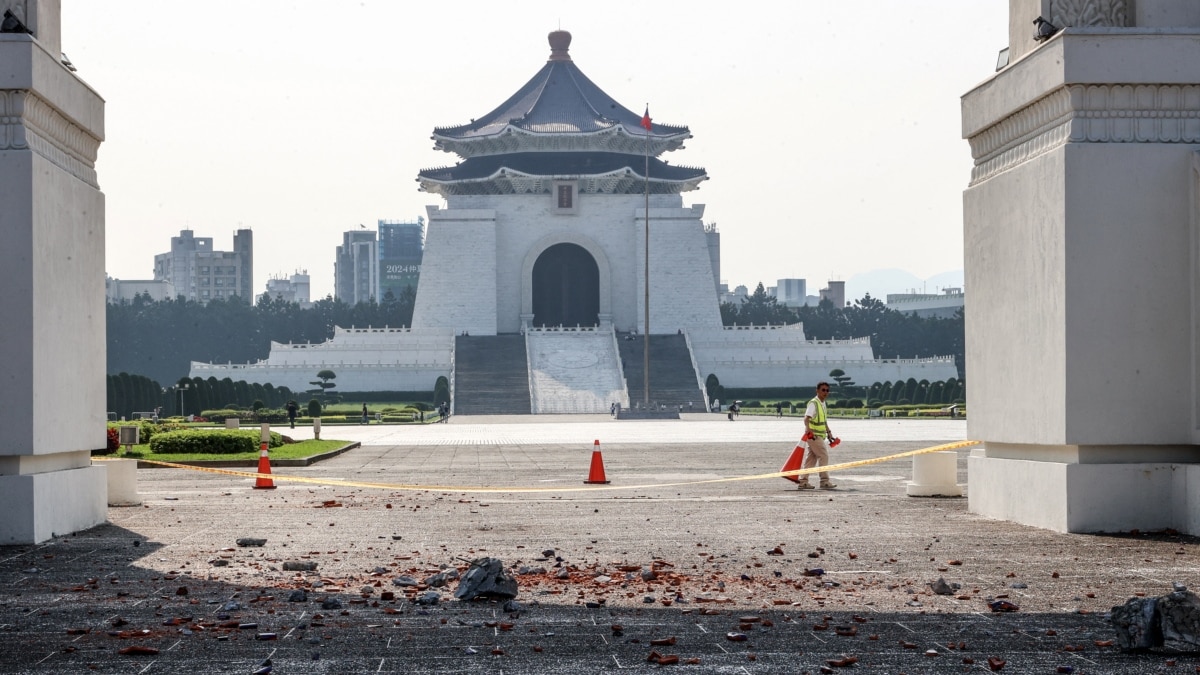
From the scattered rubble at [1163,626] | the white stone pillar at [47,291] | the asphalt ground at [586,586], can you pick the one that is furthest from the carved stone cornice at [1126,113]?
the white stone pillar at [47,291]

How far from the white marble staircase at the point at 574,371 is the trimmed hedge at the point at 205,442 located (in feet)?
113

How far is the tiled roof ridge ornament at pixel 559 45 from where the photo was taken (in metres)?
82.7

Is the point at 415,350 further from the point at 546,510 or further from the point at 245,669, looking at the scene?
the point at 245,669

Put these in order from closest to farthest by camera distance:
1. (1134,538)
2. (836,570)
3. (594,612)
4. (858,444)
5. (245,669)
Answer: (245,669), (594,612), (836,570), (1134,538), (858,444)

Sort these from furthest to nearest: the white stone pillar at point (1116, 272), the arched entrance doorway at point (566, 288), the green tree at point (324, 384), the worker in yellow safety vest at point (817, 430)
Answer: the arched entrance doorway at point (566, 288), the green tree at point (324, 384), the worker in yellow safety vest at point (817, 430), the white stone pillar at point (1116, 272)

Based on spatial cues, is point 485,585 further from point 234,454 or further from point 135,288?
point 135,288

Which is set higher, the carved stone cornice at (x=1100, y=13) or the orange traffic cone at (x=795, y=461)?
the carved stone cornice at (x=1100, y=13)

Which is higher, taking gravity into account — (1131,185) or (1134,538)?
(1131,185)

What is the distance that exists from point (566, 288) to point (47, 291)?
6801 cm

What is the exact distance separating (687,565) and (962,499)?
5916 mm

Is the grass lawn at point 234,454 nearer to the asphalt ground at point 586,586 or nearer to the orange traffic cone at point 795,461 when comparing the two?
the asphalt ground at point 586,586

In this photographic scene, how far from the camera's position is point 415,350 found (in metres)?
68.7

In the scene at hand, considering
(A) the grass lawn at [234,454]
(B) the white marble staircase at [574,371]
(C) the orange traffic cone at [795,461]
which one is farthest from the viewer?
(B) the white marble staircase at [574,371]

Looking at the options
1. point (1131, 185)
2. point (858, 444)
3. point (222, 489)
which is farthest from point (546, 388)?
point (1131, 185)
